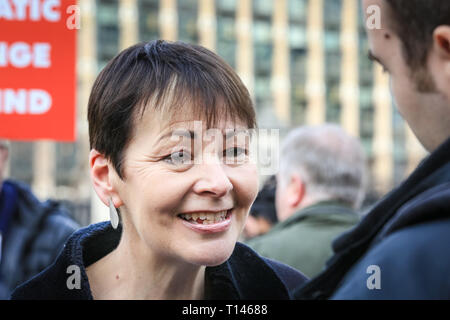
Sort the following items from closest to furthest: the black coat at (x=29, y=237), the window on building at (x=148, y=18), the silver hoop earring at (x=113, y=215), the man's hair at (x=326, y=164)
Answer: the silver hoop earring at (x=113, y=215) < the man's hair at (x=326, y=164) < the black coat at (x=29, y=237) < the window on building at (x=148, y=18)

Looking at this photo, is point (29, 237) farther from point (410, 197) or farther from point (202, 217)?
point (410, 197)

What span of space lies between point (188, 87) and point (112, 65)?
0.56ft

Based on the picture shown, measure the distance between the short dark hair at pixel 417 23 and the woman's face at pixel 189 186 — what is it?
338mm

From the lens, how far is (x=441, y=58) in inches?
38.6

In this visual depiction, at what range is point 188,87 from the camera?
1185 mm

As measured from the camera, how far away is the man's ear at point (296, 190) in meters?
2.48

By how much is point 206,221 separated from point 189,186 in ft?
0.25

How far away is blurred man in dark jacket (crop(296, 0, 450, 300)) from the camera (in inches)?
33.5

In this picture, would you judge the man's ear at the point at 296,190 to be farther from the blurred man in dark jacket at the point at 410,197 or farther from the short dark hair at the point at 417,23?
the short dark hair at the point at 417,23

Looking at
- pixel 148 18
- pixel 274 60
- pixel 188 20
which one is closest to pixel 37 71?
pixel 148 18

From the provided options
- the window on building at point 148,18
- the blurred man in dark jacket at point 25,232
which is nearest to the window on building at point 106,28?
the window on building at point 148,18

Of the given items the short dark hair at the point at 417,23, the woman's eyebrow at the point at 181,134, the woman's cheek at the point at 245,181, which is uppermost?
the short dark hair at the point at 417,23

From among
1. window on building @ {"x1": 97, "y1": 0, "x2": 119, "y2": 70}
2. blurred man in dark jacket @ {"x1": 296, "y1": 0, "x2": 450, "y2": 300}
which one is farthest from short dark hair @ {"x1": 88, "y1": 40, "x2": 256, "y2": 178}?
window on building @ {"x1": 97, "y1": 0, "x2": 119, "y2": 70}

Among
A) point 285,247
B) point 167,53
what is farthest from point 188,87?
point 285,247
